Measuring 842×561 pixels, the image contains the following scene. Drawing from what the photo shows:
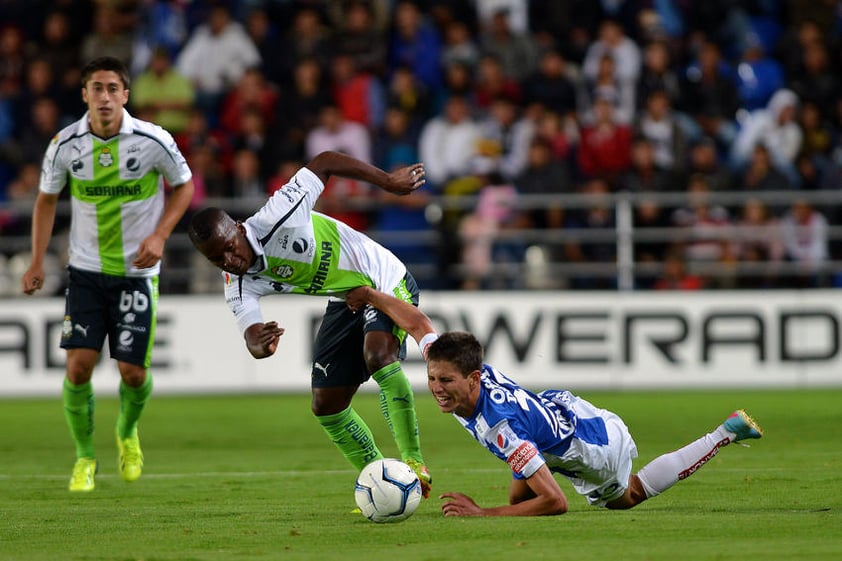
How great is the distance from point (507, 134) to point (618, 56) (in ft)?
6.14

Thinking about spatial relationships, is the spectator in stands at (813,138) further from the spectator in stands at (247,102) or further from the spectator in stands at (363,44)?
the spectator in stands at (247,102)

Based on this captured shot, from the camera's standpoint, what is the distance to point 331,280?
7926 millimetres

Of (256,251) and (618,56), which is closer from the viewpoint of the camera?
(256,251)

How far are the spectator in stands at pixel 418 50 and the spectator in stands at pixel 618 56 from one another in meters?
1.97

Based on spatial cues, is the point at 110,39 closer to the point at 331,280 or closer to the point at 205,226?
the point at 331,280

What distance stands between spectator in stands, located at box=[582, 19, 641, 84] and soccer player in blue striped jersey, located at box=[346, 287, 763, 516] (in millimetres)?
10918

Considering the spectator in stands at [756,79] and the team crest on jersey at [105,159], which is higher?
the spectator in stands at [756,79]

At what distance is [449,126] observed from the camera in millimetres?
17141

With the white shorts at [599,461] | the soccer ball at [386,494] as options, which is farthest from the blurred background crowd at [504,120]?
the soccer ball at [386,494]

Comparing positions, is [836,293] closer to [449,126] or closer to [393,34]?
[449,126]

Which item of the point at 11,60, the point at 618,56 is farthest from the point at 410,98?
the point at 11,60

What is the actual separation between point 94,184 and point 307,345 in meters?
7.41

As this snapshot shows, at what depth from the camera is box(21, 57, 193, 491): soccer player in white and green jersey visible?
929 centimetres

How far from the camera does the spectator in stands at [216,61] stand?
1850 centimetres
